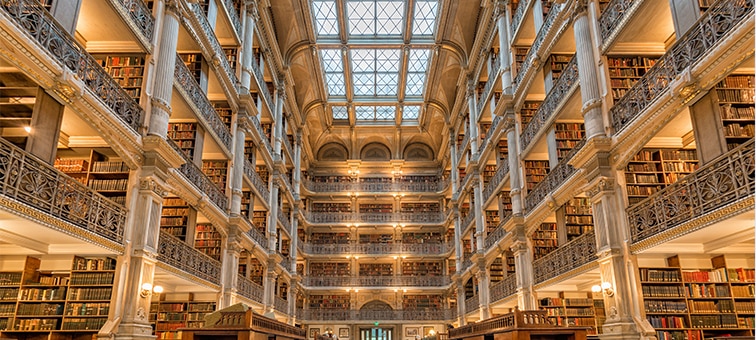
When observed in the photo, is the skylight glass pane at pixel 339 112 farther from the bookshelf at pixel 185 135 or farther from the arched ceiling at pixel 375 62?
the bookshelf at pixel 185 135

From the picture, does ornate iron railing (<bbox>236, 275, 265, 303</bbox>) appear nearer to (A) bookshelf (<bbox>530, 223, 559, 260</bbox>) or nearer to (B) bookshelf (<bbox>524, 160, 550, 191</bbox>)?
(A) bookshelf (<bbox>530, 223, 559, 260</bbox>)

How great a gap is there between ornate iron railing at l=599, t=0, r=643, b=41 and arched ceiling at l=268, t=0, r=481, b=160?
30.2ft

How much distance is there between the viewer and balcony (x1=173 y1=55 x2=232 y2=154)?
10.7 meters

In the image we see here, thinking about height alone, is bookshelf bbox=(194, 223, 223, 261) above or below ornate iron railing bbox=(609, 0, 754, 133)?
below

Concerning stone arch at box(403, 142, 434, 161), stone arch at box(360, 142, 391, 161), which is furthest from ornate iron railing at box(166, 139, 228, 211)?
stone arch at box(403, 142, 434, 161)

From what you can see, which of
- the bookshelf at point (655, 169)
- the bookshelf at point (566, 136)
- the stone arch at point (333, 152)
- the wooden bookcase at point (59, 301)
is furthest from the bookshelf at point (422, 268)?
the wooden bookcase at point (59, 301)

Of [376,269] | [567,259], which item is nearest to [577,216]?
[567,259]

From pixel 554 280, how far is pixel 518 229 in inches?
94.2

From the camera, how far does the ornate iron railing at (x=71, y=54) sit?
595 cm

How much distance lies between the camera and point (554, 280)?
37.6 feet

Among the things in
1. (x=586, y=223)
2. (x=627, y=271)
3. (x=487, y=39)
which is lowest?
(x=627, y=271)

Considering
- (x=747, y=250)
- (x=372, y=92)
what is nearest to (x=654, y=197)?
(x=747, y=250)

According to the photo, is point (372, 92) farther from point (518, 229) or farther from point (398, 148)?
point (518, 229)

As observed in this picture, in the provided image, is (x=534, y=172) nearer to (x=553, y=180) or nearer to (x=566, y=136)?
(x=566, y=136)
